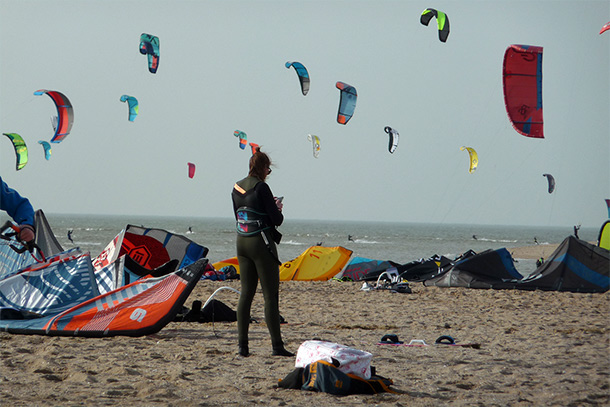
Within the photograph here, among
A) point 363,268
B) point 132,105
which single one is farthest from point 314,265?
point 132,105

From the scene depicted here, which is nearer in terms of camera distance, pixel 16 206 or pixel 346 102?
pixel 16 206

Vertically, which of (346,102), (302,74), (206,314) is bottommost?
(206,314)

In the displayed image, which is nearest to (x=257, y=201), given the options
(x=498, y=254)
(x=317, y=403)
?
(x=317, y=403)

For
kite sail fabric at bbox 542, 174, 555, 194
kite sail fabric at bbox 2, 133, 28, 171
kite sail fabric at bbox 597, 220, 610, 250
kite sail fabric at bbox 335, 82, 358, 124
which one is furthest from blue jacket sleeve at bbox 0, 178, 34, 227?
kite sail fabric at bbox 542, 174, 555, 194

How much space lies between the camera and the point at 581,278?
28.0ft

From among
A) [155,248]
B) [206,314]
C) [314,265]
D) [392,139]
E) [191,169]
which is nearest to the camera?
[206,314]

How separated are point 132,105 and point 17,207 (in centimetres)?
1889

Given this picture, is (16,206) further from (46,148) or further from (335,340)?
(46,148)

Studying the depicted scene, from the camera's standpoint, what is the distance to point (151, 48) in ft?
56.4

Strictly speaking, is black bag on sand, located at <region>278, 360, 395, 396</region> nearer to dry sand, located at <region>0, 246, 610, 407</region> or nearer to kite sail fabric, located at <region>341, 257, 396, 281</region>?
dry sand, located at <region>0, 246, 610, 407</region>

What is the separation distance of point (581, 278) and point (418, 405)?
22.0 ft

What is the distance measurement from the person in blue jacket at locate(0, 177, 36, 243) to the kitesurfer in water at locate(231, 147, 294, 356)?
48.2 inches

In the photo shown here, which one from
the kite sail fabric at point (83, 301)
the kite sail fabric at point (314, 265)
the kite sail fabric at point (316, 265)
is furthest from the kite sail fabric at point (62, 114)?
the kite sail fabric at point (83, 301)

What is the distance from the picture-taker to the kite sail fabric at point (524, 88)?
8133mm
